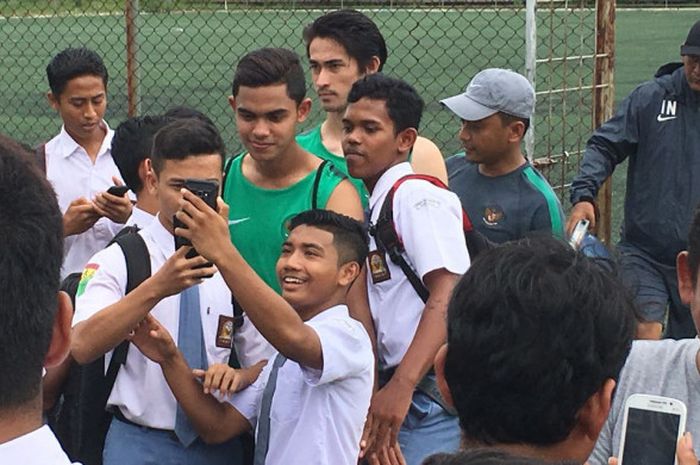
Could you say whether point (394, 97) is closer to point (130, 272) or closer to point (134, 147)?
point (134, 147)

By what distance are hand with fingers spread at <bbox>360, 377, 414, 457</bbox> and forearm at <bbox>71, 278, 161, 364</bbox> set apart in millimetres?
816

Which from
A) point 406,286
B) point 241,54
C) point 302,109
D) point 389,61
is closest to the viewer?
point 406,286

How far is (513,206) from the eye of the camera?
4.74 metres

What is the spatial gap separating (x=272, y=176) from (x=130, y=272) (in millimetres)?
694

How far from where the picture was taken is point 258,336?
3.74 m

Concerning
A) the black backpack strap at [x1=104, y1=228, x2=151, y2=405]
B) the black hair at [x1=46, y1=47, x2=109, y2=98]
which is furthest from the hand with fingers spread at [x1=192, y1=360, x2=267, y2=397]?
the black hair at [x1=46, y1=47, x2=109, y2=98]

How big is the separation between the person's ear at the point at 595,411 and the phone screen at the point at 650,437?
0.34 m

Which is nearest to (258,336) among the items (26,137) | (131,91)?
(131,91)

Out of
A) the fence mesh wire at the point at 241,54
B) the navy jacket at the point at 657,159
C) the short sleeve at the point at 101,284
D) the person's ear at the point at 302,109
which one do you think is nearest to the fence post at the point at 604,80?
the fence mesh wire at the point at 241,54

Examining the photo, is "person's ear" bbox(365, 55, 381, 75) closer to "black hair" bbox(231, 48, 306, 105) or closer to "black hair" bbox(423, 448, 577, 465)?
"black hair" bbox(231, 48, 306, 105)

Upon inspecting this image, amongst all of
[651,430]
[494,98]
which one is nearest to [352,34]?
A: [494,98]

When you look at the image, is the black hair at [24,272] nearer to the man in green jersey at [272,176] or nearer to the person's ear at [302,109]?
the man in green jersey at [272,176]

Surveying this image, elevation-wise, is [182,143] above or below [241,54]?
above

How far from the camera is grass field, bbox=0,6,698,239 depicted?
13680 millimetres
